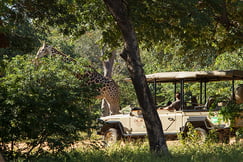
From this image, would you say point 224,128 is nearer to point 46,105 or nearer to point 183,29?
point 183,29

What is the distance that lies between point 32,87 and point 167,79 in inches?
240

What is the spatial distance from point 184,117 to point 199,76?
1264 mm

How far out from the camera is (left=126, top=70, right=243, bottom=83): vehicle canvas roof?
41.4ft

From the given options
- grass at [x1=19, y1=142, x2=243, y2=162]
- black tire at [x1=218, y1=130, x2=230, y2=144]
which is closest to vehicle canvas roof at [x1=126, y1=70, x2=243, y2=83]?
black tire at [x1=218, y1=130, x2=230, y2=144]

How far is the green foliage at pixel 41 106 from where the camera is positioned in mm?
8609

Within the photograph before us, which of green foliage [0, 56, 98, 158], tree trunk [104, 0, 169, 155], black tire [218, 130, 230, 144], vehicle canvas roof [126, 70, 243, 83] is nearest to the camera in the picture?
green foliage [0, 56, 98, 158]

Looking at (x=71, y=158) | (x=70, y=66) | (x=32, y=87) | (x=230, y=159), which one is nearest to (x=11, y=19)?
(x=70, y=66)

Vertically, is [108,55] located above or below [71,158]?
above

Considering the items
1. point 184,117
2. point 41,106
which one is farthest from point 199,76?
point 41,106

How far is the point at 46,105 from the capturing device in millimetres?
8766

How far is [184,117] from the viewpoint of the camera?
13.5m

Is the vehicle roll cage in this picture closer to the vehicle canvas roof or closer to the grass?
the vehicle canvas roof

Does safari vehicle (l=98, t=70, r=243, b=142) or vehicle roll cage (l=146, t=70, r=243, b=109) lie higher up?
vehicle roll cage (l=146, t=70, r=243, b=109)

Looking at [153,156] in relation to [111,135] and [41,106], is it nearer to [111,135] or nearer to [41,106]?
[41,106]
